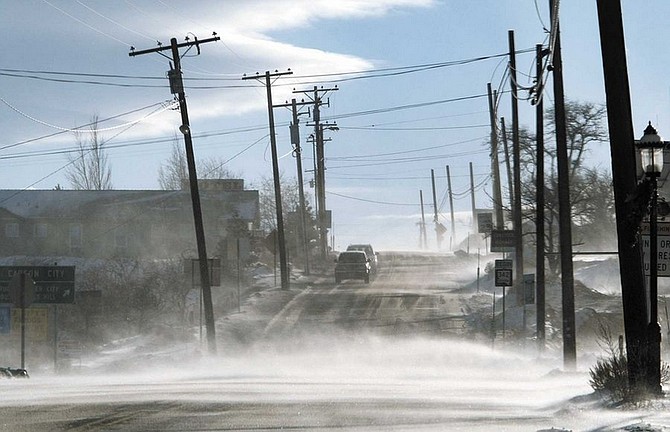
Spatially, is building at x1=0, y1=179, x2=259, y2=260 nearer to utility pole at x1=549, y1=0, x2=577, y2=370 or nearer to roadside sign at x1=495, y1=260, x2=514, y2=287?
roadside sign at x1=495, y1=260, x2=514, y2=287

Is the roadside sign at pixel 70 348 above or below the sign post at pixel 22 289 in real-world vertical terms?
below

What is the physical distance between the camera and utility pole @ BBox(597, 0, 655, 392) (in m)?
15.8

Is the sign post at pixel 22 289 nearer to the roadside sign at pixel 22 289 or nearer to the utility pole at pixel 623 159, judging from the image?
the roadside sign at pixel 22 289

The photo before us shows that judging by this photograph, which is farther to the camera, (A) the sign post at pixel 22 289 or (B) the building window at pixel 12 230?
(B) the building window at pixel 12 230

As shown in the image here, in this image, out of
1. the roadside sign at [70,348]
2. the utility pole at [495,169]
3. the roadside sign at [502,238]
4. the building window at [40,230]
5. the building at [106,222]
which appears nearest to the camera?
the roadside sign at [70,348]

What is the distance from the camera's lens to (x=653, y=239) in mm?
15992

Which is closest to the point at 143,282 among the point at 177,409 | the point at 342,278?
the point at 342,278

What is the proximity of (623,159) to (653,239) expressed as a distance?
122 centimetres

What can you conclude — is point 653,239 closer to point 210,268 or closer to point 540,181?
point 540,181

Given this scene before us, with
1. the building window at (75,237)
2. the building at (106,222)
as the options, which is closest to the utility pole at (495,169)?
the building at (106,222)

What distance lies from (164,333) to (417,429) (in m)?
32.2

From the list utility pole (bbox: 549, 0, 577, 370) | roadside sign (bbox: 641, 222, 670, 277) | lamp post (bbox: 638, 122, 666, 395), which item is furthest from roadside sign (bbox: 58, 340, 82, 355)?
lamp post (bbox: 638, 122, 666, 395)

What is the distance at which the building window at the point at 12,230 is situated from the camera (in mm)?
85919

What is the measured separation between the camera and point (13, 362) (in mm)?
44844
